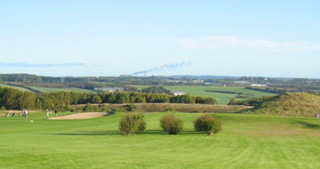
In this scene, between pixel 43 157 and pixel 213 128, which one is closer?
pixel 43 157

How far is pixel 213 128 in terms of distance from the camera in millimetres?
38781

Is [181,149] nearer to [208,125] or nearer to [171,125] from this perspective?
[171,125]

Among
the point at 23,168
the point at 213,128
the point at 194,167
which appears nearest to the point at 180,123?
the point at 213,128

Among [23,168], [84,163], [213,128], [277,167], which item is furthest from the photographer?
[213,128]

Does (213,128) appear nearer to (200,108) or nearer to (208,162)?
(208,162)

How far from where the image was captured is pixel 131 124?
3700 cm

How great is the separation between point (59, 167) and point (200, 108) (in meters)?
71.8

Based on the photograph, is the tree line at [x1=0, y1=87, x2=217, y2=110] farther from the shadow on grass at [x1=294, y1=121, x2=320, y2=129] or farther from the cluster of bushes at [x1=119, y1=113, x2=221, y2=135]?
the cluster of bushes at [x1=119, y1=113, x2=221, y2=135]

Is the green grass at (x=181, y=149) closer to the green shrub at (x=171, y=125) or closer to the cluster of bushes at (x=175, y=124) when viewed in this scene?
the cluster of bushes at (x=175, y=124)

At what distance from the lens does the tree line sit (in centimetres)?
10025

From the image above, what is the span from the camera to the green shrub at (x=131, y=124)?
36875 mm

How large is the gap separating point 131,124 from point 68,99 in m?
79.5

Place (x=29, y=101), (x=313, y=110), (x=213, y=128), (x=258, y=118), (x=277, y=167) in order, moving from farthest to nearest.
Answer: (x=29, y=101)
(x=313, y=110)
(x=258, y=118)
(x=213, y=128)
(x=277, y=167)

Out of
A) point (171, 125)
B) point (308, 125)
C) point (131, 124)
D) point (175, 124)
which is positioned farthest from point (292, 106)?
point (131, 124)
